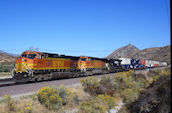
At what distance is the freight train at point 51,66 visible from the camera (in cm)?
1734

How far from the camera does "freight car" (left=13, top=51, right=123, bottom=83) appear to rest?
17.3m

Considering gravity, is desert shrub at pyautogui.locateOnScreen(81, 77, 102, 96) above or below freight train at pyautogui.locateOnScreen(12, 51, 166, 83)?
below

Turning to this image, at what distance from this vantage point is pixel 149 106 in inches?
320

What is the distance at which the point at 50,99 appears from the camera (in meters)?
10.7

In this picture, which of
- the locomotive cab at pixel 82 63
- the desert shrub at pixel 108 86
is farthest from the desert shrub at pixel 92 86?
the locomotive cab at pixel 82 63

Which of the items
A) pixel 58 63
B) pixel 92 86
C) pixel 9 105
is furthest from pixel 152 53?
pixel 9 105

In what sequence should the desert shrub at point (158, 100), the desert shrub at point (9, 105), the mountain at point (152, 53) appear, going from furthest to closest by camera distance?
the mountain at point (152, 53) < the desert shrub at point (9, 105) < the desert shrub at point (158, 100)

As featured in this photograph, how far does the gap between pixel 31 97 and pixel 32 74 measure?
252 inches

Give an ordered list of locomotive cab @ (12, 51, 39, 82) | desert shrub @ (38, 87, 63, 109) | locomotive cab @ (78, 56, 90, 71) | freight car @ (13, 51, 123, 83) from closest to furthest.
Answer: desert shrub @ (38, 87, 63, 109), locomotive cab @ (12, 51, 39, 82), freight car @ (13, 51, 123, 83), locomotive cab @ (78, 56, 90, 71)

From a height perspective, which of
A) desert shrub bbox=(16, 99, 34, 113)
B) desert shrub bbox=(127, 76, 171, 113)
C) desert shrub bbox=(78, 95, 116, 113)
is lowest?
desert shrub bbox=(78, 95, 116, 113)

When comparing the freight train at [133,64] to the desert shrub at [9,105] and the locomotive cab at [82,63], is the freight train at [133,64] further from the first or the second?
the desert shrub at [9,105]

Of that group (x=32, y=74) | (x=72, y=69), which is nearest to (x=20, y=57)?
(x=32, y=74)

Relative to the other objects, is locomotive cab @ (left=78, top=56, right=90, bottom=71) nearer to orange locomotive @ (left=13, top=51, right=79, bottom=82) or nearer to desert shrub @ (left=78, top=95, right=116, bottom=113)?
orange locomotive @ (left=13, top=51, right=79, bottom=82)

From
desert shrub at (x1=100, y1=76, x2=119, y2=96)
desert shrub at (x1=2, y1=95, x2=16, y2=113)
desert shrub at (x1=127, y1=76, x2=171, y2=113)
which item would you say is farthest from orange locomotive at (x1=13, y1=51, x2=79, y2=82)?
desert shrub at (x1=127, y1=76, x2=171, y2=113)
